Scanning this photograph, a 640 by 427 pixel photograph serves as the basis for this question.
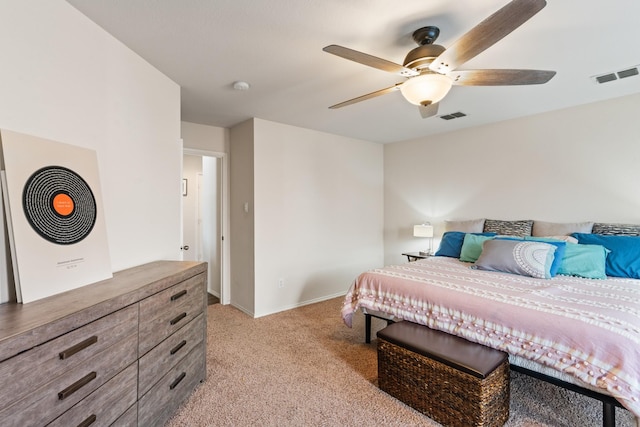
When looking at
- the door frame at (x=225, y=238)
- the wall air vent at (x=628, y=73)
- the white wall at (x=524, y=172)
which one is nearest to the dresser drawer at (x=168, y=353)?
the door frame at (x=225, y=238)

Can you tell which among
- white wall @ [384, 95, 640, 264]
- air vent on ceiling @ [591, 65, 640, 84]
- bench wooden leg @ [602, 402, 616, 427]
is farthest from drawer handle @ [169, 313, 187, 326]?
air vent on ceiling @ [591, 65, 640, 84]

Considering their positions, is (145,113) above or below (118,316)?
above

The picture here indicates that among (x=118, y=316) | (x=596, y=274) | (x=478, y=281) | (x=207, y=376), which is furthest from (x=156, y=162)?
(x=596, y=274)

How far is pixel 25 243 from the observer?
4.15 ft

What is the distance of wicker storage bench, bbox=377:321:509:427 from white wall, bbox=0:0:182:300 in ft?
6.37

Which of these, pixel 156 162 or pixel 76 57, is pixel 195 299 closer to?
pixel 156 162

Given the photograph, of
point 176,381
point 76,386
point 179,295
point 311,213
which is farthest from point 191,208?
point 76,386

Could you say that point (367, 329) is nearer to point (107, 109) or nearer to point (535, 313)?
point (535, 313)

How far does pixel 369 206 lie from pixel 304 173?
1.41m

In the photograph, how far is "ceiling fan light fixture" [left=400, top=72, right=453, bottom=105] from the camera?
184 cm

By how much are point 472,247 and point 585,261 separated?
3.12 feet

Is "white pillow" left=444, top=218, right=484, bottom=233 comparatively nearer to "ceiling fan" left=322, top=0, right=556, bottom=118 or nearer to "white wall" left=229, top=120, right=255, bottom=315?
"ceiling fan" left=322, top=0, right=556, bottom=118

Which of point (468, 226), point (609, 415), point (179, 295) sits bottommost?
point (609, 415)

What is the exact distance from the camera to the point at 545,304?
1815 mm
